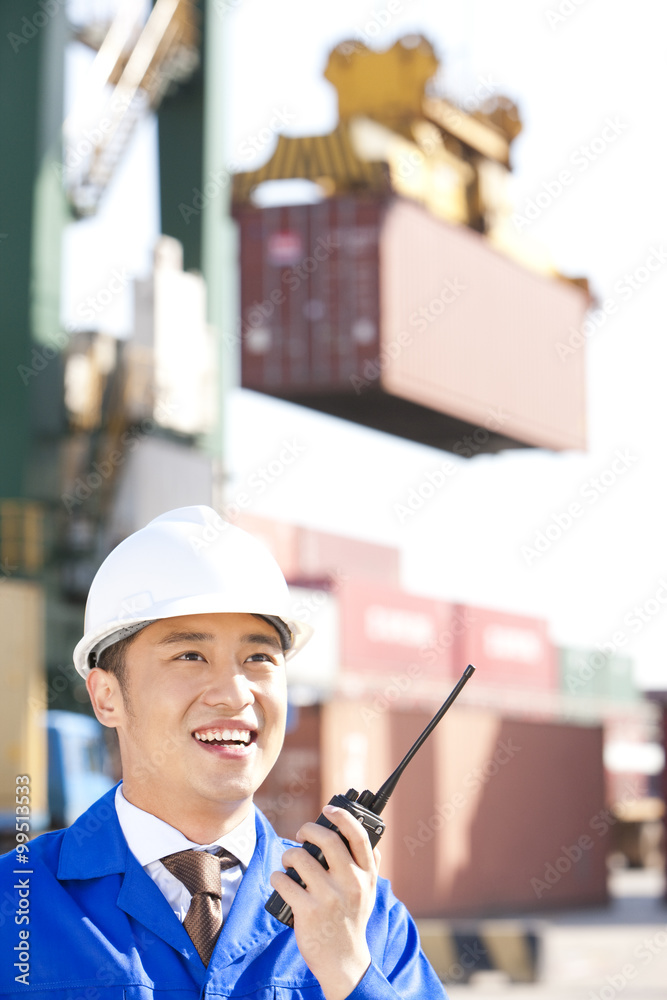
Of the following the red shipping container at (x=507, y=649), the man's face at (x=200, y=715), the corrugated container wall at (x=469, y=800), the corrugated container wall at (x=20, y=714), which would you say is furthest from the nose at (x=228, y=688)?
the red shipping container at (x=507, y=649)

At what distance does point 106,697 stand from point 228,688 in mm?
280

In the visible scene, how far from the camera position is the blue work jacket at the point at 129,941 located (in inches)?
76.2

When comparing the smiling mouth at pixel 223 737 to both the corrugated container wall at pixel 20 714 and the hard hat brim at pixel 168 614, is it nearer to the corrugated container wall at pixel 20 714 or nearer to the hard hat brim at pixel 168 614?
the hard hat brim at pixel 168 614

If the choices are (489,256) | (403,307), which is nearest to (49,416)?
(403,307)

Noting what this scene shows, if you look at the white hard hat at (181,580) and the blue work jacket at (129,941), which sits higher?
the white hard hat at (181,580)

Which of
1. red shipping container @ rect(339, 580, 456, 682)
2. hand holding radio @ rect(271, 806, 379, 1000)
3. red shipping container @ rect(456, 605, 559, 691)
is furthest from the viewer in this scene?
red shipping container @ rect(456, 605, 559, 691)

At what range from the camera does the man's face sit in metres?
2.11

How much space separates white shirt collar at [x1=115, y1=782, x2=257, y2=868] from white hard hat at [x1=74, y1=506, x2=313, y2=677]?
12.7 inches

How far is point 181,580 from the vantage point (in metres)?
2.20

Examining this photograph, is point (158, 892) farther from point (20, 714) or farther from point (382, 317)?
point (382, 317)

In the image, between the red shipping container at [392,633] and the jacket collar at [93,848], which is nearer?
the jacket collar at [93,848]

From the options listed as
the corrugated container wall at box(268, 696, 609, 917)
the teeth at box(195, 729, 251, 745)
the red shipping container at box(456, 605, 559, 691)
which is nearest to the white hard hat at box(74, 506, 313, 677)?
the teeth at box(195, 729, 251, 745)

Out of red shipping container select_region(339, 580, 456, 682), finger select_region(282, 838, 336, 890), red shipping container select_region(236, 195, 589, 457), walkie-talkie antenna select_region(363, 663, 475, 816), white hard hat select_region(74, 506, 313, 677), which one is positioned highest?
red shipping container select_region(236, 195, 589, 457)

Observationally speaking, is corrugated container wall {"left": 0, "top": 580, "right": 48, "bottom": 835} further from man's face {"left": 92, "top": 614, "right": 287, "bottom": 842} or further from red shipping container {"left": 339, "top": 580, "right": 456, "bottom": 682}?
red shipping container {"left": 339, "top": 580, "right": 456, "bottom": 682}
